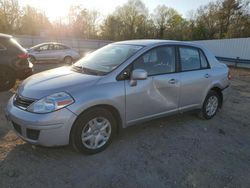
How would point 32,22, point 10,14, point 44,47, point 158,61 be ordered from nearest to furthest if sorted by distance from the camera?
1. point 158,61
2. point 44,47
3. point 10,14
4. point 32,22

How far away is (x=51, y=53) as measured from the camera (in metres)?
15.0

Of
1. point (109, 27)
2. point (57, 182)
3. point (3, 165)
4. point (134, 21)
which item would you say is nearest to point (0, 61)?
point (3, 165)

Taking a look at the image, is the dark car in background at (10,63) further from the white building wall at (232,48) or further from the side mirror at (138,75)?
the white building wall at (232,48)

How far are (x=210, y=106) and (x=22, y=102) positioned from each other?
375 centimetres

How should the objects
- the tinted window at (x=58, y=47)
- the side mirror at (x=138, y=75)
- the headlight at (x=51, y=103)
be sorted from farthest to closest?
the tinted window at (x=58, y=47) → the side mirror at (x=138, y=75) → the headlight at (x=51, y=103)

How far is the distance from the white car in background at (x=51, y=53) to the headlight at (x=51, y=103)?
12.5m

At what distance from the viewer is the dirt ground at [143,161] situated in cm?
296

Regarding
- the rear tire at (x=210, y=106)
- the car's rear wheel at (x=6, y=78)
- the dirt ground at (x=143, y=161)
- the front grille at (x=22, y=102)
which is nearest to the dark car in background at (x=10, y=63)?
the car's rear wheel at (x=6, y=78)

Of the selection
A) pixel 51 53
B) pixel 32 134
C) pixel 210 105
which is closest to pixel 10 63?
pixel 32 134

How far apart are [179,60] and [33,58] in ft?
40.3

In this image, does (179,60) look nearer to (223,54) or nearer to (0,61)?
(0,61)

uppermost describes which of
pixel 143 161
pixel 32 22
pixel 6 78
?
pixel 32 22

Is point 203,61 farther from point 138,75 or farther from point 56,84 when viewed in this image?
point 56,84

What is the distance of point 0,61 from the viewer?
20.2 feet
